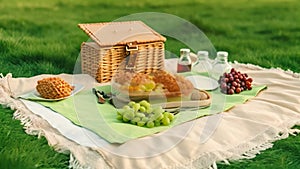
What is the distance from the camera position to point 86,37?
167 inches

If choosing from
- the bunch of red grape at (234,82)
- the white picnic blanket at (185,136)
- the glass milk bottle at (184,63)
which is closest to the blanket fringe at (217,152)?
the white picnic blanket at (185,136)

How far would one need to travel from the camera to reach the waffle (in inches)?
109

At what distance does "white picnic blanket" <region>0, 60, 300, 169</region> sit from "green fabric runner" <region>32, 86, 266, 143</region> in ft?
0.10

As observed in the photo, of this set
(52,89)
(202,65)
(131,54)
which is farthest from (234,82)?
(52,89)

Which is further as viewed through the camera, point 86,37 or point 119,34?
point 86,37

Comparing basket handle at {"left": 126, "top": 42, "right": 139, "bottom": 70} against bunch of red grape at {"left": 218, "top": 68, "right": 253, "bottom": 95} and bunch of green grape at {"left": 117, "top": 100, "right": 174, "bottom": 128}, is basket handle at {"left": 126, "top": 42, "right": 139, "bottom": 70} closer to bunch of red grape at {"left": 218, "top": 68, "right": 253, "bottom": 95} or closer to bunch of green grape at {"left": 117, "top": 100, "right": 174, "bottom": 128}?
bunch of red grape at {"left": 218, "top": 68, "right": 253, "bottom": 95}

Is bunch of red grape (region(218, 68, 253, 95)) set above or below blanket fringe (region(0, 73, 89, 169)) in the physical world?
above

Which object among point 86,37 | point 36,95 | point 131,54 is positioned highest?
point 131,54

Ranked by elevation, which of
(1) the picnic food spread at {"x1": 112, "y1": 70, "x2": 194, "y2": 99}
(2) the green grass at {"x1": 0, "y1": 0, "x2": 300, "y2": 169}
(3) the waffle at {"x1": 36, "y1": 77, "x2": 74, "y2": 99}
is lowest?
(2) the green grass at {"x1": 0, "y1": 0, "x2": 300, "y2": 169}

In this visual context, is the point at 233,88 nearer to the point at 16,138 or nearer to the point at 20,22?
the point at 16,138

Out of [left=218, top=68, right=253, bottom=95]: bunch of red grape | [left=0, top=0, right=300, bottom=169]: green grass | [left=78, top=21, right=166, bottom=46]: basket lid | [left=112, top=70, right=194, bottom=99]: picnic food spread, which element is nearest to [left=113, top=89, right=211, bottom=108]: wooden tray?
[left=112, top=70, right=194, bottom=99]: picnic food spread

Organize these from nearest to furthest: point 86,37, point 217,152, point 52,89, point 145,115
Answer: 1. point 217,152
2. point 145,115
3. point 52,89
4. point 86,37

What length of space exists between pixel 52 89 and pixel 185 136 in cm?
76

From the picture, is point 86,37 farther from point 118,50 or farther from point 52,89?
point 52,89
